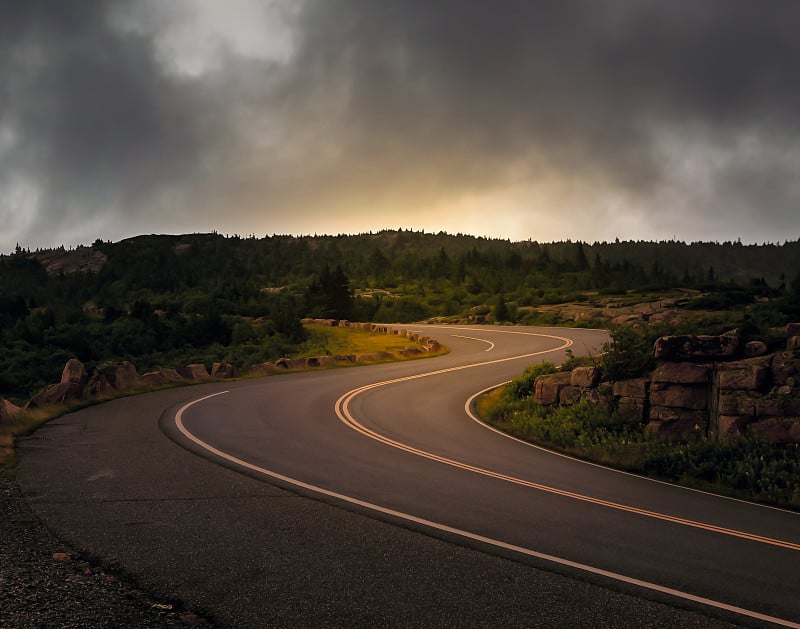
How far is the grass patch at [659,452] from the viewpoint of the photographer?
11.3 metres

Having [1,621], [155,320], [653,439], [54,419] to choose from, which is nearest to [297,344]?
[155,320]

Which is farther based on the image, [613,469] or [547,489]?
[613,469]

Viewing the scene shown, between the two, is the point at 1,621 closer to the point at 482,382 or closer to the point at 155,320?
the point at 482,382

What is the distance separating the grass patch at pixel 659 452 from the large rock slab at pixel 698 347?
6.46 ft

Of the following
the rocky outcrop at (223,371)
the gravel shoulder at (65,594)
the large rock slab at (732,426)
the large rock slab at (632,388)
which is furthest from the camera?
the rocky outcrop at (223,371)

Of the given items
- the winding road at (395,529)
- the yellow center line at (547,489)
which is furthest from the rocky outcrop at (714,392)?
the yellow center line at (547,489)

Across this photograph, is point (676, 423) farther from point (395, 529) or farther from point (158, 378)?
point (158, 378)

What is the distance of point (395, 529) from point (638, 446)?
830 centimetres

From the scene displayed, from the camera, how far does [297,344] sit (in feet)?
172

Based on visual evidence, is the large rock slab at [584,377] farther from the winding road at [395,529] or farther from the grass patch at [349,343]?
the grass patch at [349,343]

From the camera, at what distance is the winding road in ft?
18.5

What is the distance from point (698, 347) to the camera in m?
14.7

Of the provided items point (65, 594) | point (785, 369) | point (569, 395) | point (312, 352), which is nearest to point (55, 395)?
point (65, 594)

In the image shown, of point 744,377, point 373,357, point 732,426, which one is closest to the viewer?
point 732,426
